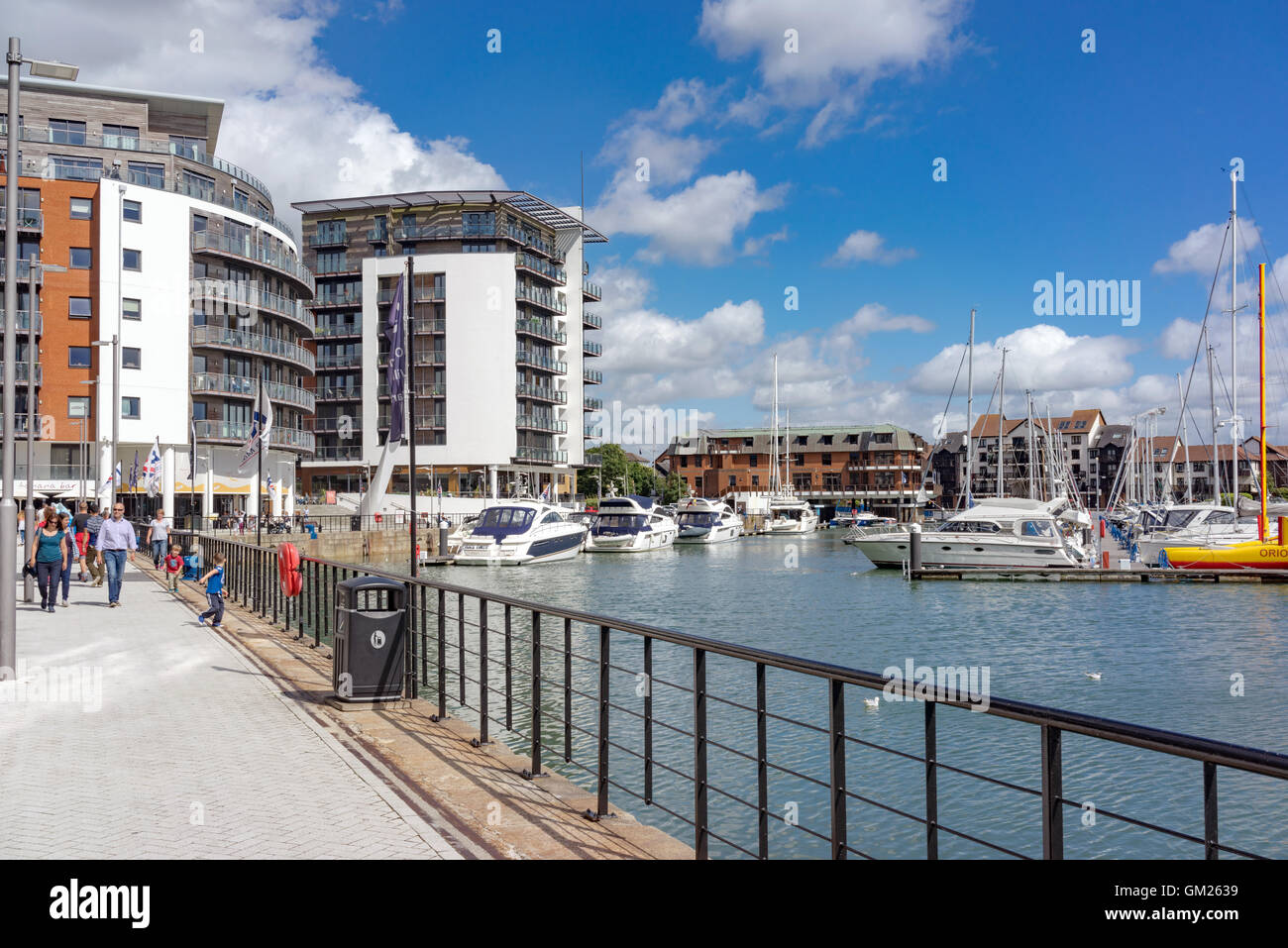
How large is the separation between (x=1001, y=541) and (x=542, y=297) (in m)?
54.5

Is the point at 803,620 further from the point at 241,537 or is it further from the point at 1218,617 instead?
the point at 241,537

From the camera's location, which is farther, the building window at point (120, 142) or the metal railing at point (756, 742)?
the building window at point (120, 142)

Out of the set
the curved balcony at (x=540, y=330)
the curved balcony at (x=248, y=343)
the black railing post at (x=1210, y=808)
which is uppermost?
the curved balcony at (x=540, y=330)

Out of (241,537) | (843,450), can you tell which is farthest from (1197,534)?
(843,450)

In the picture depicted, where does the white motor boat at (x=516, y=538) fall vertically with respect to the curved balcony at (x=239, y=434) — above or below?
below

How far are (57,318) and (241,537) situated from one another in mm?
23245

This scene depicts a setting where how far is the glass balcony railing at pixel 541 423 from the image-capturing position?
8362cm

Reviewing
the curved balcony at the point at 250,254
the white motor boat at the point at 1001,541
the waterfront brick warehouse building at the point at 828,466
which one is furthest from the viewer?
the waterfront brick warehouse building at the point at 828,466

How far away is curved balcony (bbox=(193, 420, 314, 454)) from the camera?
59.9 metres

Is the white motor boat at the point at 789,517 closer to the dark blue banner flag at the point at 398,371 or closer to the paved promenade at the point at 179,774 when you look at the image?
the dark blue banner flag at the point at 398,371

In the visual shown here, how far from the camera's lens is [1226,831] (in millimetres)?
10078

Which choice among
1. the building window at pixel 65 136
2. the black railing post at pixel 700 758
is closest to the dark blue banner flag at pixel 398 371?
the black railing post at pixel 700 758

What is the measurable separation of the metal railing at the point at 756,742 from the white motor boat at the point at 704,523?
48380mm

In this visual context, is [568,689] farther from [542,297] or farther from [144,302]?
[542,297]
